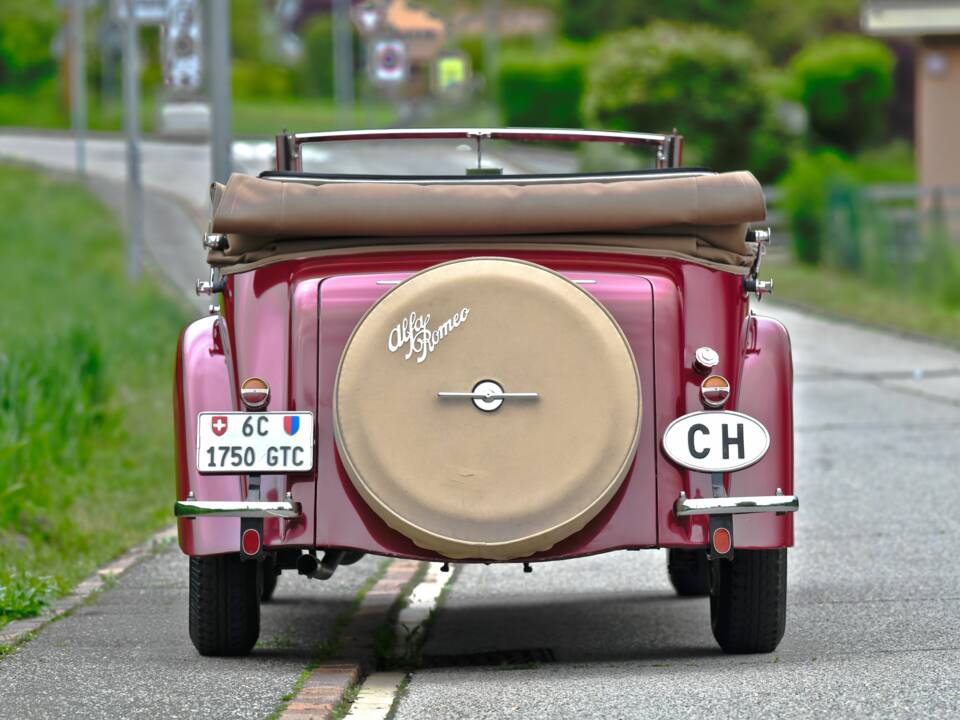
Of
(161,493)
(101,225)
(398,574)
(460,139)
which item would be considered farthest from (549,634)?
(101,225)

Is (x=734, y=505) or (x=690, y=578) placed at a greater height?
(x=734, y=505)

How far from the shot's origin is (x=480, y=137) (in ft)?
25.9

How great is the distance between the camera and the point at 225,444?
614 cm

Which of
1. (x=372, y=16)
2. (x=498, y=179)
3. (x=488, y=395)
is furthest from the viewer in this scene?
(x=372, y=16)

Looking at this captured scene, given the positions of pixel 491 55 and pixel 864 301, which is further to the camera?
pixel 491 55

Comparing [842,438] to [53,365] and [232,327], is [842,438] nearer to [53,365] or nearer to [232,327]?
[53,365]

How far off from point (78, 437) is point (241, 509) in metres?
5.83

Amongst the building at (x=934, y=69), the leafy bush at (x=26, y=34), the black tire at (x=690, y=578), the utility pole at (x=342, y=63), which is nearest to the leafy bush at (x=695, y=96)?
the building at (x=934, y=69)

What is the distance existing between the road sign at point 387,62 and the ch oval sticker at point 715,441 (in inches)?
776

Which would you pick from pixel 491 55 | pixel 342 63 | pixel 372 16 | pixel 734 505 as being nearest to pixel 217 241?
pixel 734 505

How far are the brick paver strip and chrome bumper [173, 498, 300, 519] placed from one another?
21.3 inches

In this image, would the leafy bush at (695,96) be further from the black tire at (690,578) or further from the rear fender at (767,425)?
the rear fender at (767,425)

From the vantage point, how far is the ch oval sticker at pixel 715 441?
6137mm

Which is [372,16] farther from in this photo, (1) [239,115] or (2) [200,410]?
(1) [239,115]
